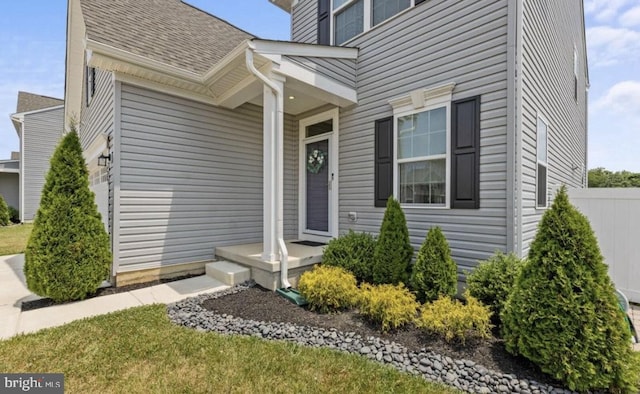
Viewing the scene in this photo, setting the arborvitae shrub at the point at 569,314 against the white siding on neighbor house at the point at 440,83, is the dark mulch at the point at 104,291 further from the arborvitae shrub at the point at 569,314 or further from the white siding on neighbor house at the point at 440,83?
the arborvitae shrub at the point at 569,314

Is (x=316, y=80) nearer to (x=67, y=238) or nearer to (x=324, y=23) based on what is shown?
(x=324, y=23)

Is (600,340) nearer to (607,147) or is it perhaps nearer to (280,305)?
(280,305)

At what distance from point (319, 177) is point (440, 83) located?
2.88 meters

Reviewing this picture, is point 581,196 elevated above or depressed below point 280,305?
above

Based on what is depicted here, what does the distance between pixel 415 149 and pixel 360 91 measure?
1.59 meters

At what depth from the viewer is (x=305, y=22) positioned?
679 cm

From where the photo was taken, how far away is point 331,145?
5918 millimetres

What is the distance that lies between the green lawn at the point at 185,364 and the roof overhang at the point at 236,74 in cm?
357

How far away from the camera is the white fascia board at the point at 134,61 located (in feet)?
13.5

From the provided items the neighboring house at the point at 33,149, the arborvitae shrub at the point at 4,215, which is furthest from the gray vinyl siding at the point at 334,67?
the arborvitae shrub at the point at 4,215

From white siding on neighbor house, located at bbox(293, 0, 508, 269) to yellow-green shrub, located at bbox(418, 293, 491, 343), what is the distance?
4.08ft

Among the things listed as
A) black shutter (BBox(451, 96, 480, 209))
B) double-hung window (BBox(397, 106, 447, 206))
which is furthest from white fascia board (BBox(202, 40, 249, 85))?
black shutter (BBox(451, 96, 480, 209))

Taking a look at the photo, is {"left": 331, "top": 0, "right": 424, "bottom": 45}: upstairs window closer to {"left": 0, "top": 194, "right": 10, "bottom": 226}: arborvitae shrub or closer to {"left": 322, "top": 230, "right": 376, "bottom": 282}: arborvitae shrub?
{"left": 322, "top": 230, "right": 376, "bottom": 282}: arborvitae shrub

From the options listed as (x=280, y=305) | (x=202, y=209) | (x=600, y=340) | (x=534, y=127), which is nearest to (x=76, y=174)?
(x=202, y=209)
